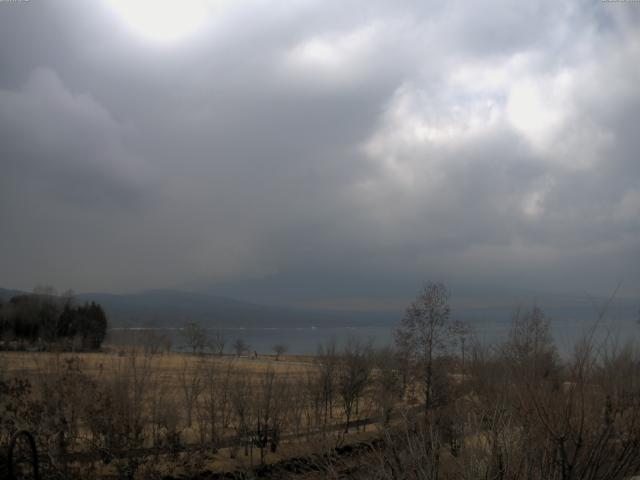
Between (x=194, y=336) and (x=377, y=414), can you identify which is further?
(x=194, y=336)

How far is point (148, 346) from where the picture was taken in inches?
1025

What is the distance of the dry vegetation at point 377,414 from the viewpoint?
9078 mm

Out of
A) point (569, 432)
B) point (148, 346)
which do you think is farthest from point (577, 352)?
point (148, 346)

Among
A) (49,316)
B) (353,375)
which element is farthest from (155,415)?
(49,316)

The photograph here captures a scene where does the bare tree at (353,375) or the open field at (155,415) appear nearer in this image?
the open field at (155,415)

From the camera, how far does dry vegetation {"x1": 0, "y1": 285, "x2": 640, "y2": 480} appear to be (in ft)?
29.8

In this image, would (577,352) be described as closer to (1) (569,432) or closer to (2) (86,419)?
(1) (569,432)

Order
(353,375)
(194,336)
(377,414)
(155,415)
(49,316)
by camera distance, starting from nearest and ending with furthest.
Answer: (155,415)
(377,414)
(353,375)
(49,316)
(194,336)

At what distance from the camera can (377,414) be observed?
104 ft

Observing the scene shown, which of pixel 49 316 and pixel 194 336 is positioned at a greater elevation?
pixel 49 316

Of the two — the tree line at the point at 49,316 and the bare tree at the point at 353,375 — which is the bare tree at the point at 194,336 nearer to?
the tree line at the point at 49,316

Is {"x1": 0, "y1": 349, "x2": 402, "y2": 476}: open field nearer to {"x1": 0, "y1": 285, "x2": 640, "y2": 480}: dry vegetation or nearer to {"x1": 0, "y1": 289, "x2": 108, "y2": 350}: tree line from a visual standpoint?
{"x1": 0, "y1": 285, "x2": 640, "y2": 480}: dry vegetation

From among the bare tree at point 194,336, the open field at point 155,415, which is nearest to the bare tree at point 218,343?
the bare tree at point 194,336

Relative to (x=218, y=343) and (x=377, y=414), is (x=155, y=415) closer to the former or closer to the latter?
(x=377, y=414)
